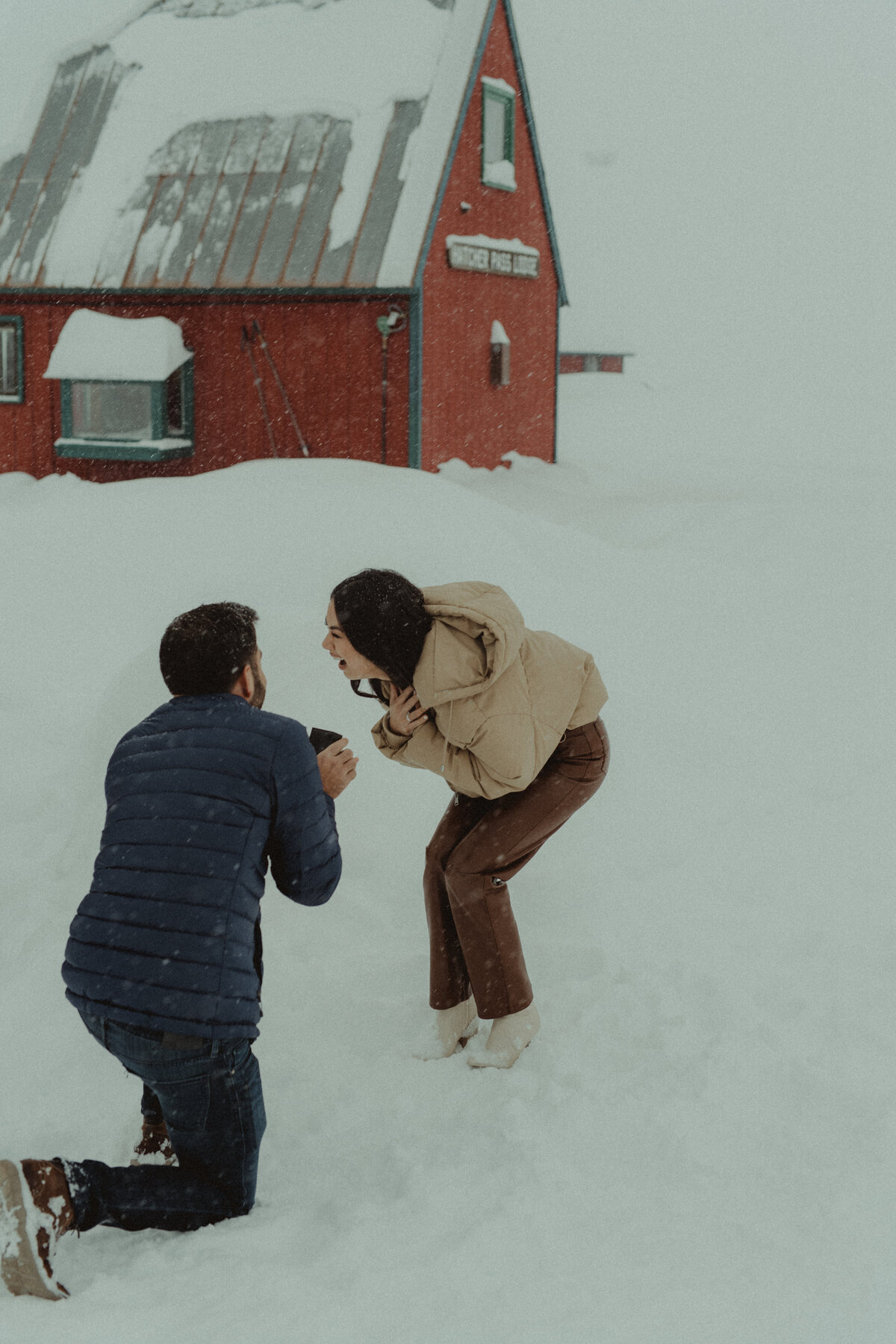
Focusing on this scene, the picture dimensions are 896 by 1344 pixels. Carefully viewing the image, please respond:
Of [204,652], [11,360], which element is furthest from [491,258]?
[204,652]

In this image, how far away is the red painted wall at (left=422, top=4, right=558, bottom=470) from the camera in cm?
1377

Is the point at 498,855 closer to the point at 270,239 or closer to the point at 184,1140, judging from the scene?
the point at 184,1140

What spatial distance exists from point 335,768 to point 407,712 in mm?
335

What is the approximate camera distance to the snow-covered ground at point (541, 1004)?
2.92m

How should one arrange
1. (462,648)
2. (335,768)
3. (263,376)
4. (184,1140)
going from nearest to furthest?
(184,1140) → (335,768) → (462,648) → (263,376)

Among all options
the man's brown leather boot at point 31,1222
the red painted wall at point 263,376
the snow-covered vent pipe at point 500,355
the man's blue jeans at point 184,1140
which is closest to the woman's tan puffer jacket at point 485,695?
the man's blue jeans at point 184,1140

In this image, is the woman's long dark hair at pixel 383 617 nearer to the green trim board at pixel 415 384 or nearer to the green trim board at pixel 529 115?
the green trim board at pixel 415 384

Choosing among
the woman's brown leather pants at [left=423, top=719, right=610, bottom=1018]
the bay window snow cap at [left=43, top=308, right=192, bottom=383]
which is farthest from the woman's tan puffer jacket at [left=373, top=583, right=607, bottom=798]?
the bay window snow cap at [left=43, top=308, right=192, bottom=383]

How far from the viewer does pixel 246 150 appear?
45.7ft

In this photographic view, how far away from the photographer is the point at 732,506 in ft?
50.1

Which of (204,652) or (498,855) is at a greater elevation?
(204,652)

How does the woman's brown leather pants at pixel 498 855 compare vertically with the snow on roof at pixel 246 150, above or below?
below

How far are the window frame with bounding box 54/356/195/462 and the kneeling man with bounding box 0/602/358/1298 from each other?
11.5 metres

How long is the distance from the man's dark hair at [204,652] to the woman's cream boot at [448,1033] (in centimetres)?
160
